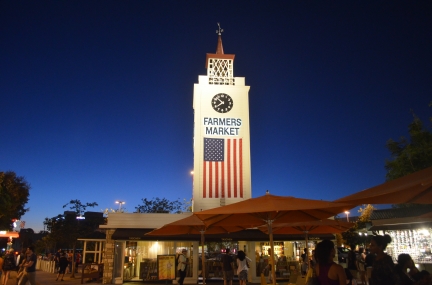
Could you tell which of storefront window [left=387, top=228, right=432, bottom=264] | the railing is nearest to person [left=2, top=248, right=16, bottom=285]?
storefront window [left=387, top=228, right=432, bottom=264]

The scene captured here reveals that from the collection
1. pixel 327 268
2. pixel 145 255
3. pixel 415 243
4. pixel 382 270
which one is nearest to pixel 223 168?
pixel 145 255

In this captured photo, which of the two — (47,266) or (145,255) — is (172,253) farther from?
(47,266)

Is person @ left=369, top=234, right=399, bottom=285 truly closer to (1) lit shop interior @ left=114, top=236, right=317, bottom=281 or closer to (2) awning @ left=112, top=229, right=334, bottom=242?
(2) awning @ left=112, top=229, right=334, bottom=242

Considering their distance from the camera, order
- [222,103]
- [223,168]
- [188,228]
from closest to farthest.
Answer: [188,228] → [223,168] → [222,103]

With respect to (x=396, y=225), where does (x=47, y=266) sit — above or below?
below

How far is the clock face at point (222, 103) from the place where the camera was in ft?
83.8

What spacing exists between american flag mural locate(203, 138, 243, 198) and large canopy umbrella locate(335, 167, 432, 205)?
18.6 m

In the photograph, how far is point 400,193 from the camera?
471cm

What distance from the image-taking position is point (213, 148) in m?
24.3

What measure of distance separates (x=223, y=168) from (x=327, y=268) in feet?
64.9

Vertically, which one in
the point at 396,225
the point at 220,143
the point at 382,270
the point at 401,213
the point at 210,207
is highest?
the point at 220,143

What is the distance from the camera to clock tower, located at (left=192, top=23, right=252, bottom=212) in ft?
77.4

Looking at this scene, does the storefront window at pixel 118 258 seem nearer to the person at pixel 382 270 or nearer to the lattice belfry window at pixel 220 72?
the lattice belfry window at pixel 220 72

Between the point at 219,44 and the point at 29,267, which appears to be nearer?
the point at 29,267
